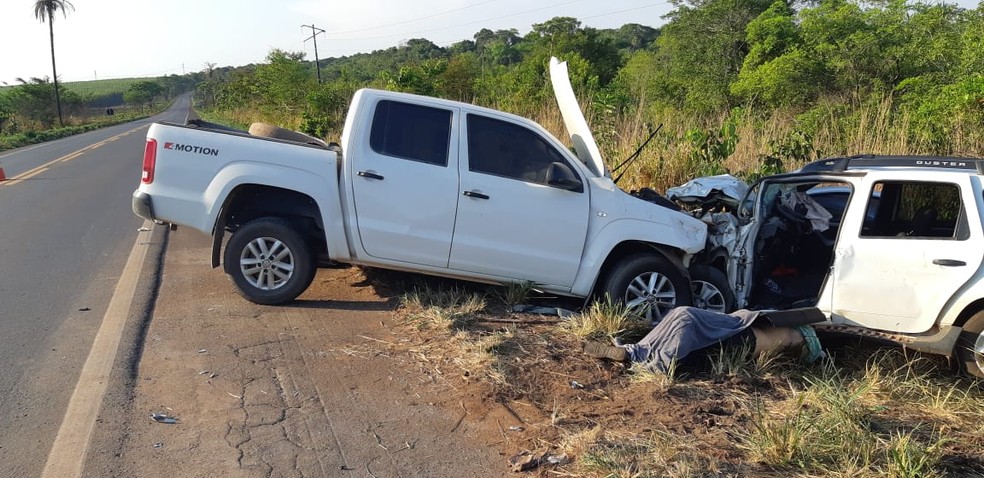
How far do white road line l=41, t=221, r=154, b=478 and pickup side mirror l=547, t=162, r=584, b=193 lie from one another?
3.55 metres

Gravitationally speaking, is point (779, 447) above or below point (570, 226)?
below

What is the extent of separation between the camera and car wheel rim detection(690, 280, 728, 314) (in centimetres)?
646

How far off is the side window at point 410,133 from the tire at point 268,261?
1.11m

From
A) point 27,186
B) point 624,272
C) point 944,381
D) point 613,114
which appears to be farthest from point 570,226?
point 27,186

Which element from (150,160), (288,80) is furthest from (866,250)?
(288,80)

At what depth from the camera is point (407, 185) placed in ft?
19.7

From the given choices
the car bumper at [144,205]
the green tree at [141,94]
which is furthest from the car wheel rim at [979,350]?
the green tree at [141,94]

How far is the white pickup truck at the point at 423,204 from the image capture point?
6031 millimetres

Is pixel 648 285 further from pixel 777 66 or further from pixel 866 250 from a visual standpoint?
pixel 777 66

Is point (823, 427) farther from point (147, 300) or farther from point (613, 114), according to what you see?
point (613, 114)

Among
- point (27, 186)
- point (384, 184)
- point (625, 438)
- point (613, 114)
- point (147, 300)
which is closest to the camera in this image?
point (625, 438)

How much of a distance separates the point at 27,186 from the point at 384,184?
11.8 meters

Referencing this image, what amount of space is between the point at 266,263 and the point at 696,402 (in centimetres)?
376

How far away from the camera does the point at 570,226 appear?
6102 mm
